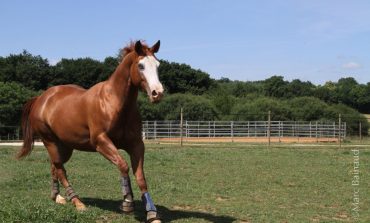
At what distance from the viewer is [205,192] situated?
29.7 feet

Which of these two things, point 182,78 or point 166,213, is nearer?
point 166,213

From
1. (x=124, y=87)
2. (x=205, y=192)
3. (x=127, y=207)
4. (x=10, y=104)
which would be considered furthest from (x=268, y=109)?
(x=124, y=87)

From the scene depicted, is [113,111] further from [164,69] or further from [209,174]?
[164,69]

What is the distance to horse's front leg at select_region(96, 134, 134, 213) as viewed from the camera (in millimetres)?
6184

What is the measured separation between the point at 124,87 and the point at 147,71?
586mm

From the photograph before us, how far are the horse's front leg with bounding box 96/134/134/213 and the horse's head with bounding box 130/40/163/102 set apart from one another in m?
0.84

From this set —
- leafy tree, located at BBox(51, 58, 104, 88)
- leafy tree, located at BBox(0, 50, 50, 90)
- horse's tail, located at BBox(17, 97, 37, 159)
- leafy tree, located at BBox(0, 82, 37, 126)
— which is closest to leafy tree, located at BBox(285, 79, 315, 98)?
leafy tree, located at BBox(51, 58, 104, 88)

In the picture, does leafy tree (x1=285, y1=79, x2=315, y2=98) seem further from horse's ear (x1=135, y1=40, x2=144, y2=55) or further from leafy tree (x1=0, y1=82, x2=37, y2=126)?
horse's ear (x1=135, y1=40, x2=144, y2=55)

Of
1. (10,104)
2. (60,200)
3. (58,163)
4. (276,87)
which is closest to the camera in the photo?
(60,200)

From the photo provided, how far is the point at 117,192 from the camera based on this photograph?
9.12 m

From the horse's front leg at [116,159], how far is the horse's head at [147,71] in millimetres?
842

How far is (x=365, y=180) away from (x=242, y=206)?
4.66 metres

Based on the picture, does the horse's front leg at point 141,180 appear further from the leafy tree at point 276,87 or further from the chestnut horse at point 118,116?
the leafy tree at point 276,87

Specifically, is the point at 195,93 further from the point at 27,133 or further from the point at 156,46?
the point at 156,46
